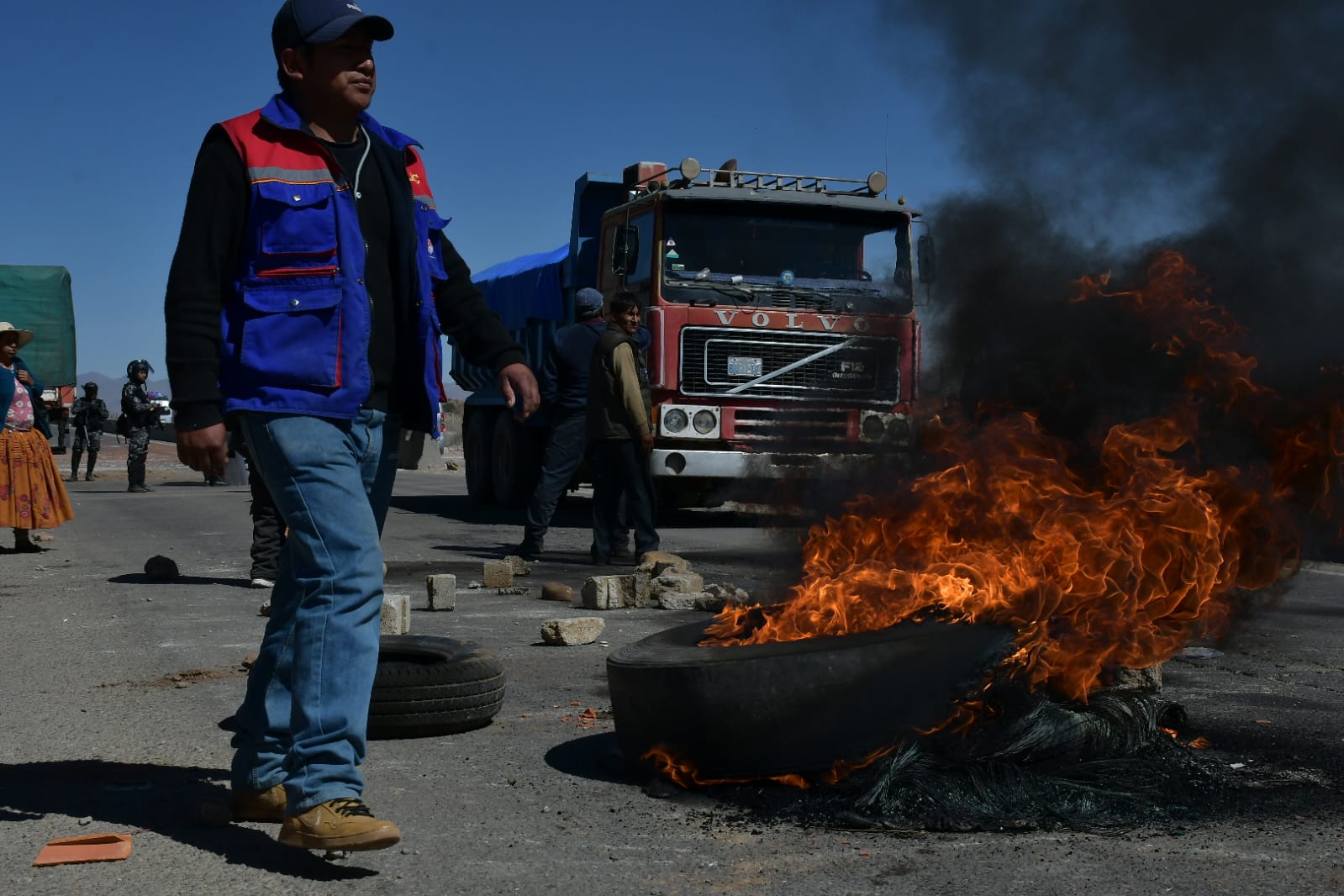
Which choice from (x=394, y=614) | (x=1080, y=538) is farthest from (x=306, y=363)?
(x=394, y=614)

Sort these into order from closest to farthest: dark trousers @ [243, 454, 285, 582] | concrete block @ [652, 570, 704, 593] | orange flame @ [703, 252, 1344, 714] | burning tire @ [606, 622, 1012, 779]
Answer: burning tire @ [606, 622, 1012, 779]
orange flame @ [703, 252, 1344, 714]
concrete block @ [652, 570, 704, 593]
dark trousers @ [243, 454, 285, 582]

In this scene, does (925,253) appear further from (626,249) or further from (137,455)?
(137,455)

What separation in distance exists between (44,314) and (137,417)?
32.0 feet

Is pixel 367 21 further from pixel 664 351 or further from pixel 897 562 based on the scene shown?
pixel 664 351

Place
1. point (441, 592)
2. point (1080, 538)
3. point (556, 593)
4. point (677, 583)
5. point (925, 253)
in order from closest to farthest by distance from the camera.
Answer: point (1080, 538) < point (441, 592) < point (677, 583) < point (556, 593) < point (925, 253)

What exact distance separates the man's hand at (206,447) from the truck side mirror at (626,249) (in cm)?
1064

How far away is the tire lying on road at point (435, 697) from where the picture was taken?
5.21 meters

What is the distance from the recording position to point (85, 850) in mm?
3799

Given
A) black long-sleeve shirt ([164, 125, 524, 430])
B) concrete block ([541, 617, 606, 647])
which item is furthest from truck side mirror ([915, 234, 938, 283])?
black long-sleeve shirt ([164, 125, 524, 430])

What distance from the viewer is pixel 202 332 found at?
374 cm

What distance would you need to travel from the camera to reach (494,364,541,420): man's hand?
4.20 meters

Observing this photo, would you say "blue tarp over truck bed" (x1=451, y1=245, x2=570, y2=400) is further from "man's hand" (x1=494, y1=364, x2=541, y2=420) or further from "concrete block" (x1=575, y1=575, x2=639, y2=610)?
"man's hand" (x1=494, y1=364, x2=541, y2=420)

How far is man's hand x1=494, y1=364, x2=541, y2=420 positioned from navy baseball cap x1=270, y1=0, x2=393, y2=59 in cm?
99

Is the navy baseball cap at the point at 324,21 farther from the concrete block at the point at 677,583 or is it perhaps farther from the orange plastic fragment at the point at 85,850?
the concrete block at the point at 677,583
